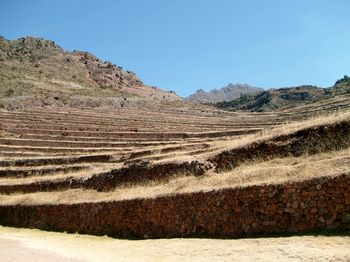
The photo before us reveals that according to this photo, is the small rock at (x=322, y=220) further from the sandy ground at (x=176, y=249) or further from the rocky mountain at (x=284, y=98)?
the rocky mountain at (x=284, y=98)

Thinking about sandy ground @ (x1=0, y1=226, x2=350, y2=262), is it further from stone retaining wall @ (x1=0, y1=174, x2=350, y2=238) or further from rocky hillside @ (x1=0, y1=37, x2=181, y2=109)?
rocky hillside @ (x1=0, y1=37, x2=181, y2=109)

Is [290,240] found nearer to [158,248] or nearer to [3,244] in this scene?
[158,248]

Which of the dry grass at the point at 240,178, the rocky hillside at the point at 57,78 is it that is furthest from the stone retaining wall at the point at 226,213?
the rocky hillside at the point at 57,78

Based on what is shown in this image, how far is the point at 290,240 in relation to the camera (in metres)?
12.1

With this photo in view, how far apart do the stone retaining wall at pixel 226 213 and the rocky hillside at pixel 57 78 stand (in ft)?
141

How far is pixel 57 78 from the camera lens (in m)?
83.3

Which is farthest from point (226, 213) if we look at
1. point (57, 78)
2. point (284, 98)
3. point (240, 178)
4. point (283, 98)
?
point (284, 98)

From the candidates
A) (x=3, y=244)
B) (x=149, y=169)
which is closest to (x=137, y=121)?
(x=149, y=169)

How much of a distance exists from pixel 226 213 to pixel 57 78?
73.3 metres

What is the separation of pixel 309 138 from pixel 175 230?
20.5ft

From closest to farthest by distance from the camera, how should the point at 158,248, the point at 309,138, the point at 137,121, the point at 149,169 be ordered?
1. the point at 158,248
2. the point at 309,138
3. the point at 149,169
4. the point at 137,121

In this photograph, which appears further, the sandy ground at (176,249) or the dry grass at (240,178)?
the dry grass at (240,178)

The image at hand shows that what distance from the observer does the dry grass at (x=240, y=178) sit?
13.6 meters

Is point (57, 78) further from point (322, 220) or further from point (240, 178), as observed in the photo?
point (322, 220)
